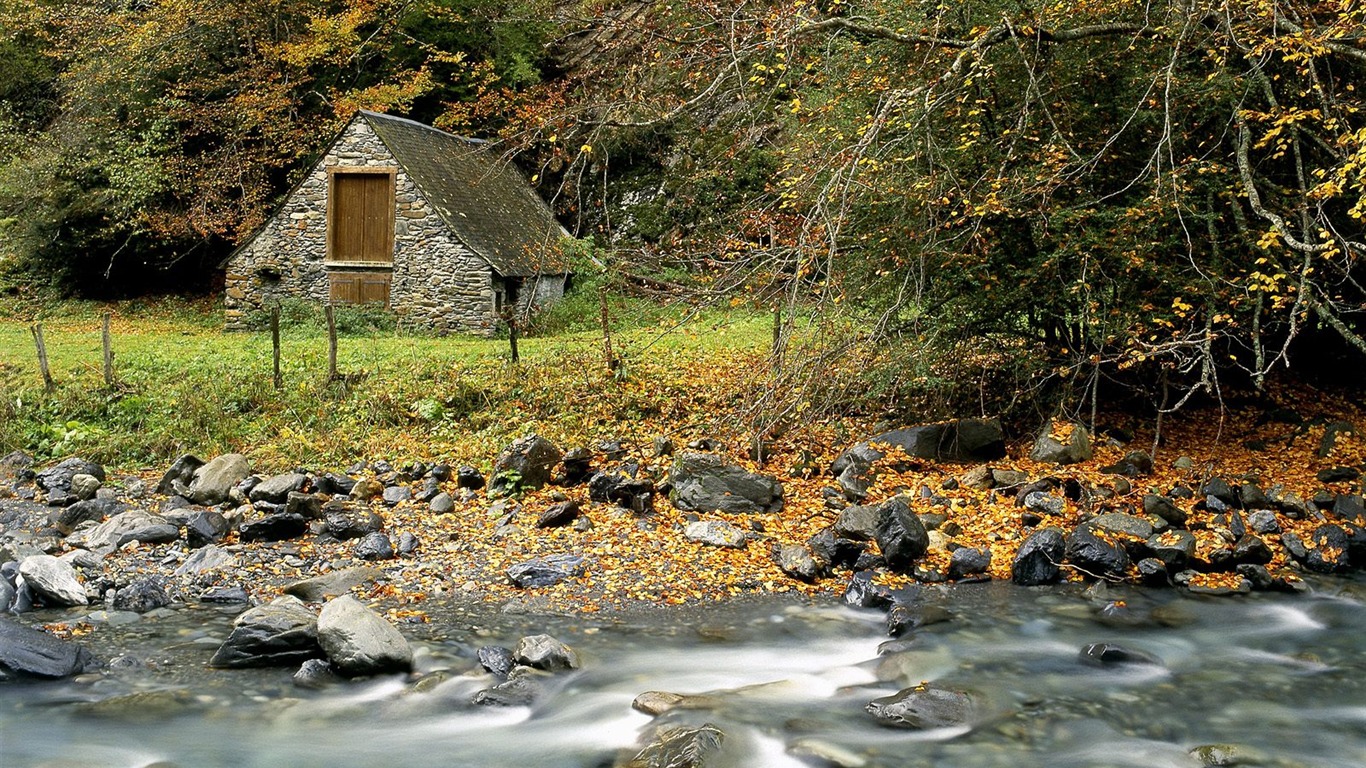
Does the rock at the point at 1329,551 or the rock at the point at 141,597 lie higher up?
the rock at the point at 1329,551

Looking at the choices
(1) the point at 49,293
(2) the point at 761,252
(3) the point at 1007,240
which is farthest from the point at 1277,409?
(1) the point at 49,293

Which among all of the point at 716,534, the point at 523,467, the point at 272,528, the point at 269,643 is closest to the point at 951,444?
the point at 716,534

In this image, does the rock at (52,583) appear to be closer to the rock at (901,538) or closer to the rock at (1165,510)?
the rock at (901,538)

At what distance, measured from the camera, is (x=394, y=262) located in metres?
22.8

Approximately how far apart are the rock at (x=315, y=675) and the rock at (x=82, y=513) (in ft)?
15.6

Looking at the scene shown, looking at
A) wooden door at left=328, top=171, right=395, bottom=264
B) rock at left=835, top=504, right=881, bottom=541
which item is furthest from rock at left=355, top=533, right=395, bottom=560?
wooden door at left=328, top=171, right=395, bottom=264

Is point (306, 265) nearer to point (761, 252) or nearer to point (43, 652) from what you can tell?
point (761, 252)

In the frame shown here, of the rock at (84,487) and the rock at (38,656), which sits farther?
the rock at (84,487)

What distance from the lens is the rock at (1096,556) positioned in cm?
852

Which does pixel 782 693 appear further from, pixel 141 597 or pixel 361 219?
pixel 361 219

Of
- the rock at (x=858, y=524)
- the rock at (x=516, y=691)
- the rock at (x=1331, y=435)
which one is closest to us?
the rock at (x=516, y=691)

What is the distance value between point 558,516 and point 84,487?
535cm

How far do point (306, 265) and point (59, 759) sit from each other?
18827 mm

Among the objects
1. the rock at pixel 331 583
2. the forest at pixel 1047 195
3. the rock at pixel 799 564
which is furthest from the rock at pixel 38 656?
the forest at pixel 1047 195
